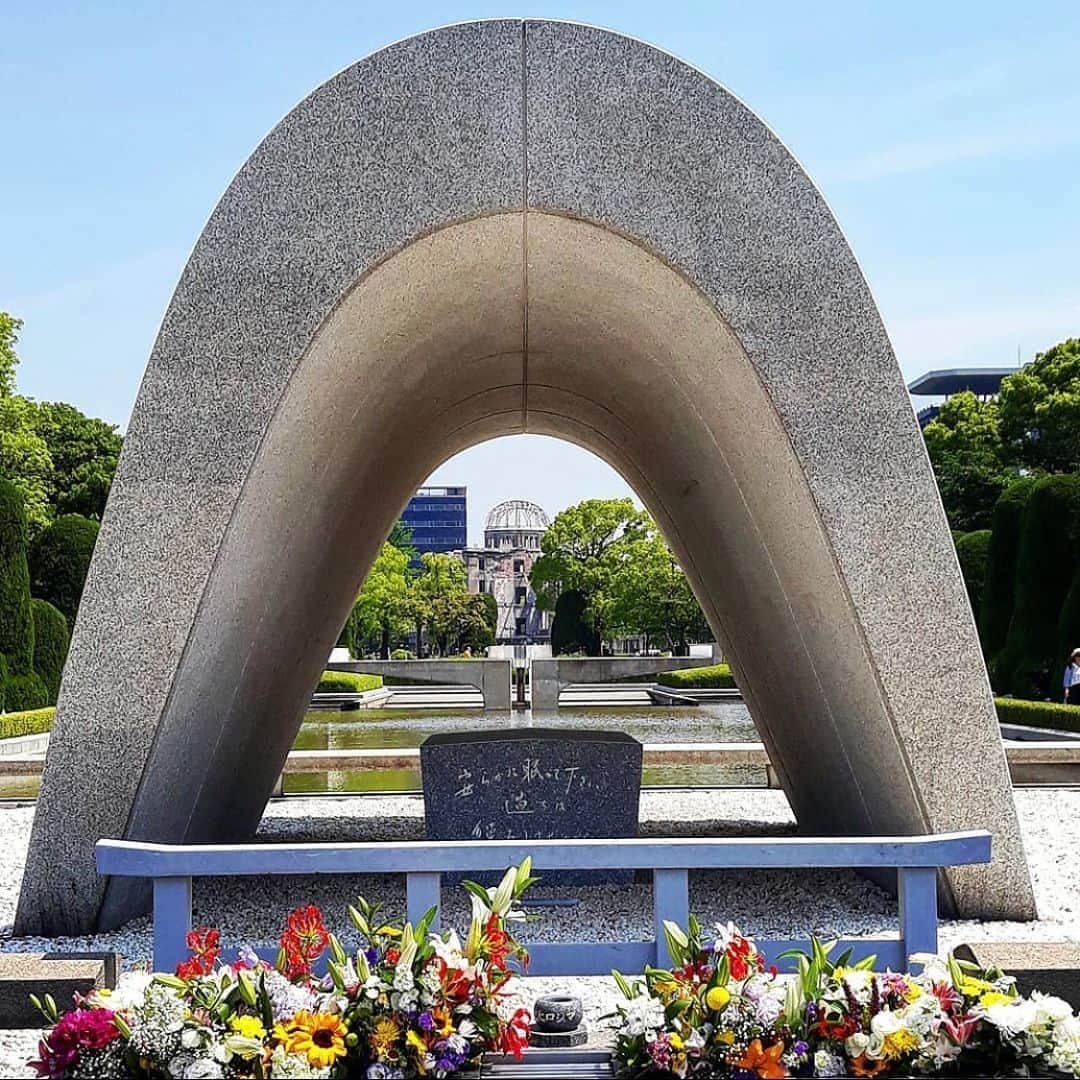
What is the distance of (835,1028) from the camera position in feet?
10.7

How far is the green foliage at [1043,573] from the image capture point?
22472mm

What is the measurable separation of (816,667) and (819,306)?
6.70 ft

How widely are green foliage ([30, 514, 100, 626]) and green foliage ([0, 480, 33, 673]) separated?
638 cm

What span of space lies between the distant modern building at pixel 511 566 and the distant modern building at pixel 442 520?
79.8m

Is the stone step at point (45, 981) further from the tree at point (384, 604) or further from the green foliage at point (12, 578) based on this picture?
the tree at point (384, 604)

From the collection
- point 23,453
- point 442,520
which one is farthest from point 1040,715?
point 442,520

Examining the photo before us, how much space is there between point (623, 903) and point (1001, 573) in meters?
18.6

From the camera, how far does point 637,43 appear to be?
6.64 metres

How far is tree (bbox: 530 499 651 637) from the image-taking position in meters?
53.9

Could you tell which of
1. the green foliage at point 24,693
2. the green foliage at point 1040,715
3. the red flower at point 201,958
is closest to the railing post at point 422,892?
the red flower at point 201,958

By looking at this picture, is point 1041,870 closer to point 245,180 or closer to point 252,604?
point 252,604

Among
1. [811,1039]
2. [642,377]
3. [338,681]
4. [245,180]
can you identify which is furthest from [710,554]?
[338,681]

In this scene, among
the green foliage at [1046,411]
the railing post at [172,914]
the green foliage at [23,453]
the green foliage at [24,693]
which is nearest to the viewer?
the railing post at [172,914]

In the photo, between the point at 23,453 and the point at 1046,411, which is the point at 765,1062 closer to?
the point at 23,453
